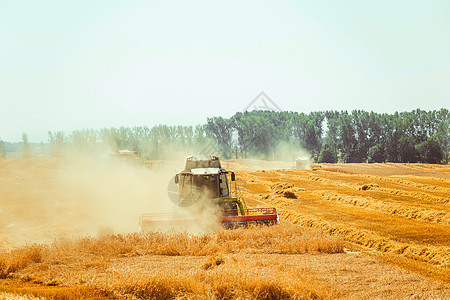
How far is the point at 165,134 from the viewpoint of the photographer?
4392 inches

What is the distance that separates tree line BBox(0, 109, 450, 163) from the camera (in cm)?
8081

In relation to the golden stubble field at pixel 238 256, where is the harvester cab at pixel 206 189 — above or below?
above

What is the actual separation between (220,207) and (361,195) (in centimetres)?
1308

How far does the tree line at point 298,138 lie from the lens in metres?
80.8

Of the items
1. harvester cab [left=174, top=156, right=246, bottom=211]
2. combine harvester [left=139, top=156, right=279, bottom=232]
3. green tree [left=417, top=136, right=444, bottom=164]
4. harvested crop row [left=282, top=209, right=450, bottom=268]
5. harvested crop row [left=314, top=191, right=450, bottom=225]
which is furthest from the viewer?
green tree [left=417, top=136, right=444, bottom=164]

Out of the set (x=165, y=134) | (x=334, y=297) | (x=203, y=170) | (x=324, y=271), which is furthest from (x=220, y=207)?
(x=165, y=134)

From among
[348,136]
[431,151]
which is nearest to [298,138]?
[348,136]

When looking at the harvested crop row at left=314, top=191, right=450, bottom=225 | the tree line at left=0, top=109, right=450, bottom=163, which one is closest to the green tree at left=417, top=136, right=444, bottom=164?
the tree line at left=0, top=109, right=450, bottom=163

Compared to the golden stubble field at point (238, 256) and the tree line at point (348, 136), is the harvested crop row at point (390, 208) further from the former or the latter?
the tree line at point (348, 136)

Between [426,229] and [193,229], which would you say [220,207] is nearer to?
[193,229]

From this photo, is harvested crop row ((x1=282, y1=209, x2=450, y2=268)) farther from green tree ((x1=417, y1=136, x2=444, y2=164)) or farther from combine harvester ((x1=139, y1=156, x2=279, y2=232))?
green tree ((x1=417, y1=136, x2=444, y2=164))

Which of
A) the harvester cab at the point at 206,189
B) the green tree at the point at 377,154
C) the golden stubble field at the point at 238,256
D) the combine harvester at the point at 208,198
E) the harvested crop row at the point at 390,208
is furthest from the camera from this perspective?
the green tree at the point at 377,154

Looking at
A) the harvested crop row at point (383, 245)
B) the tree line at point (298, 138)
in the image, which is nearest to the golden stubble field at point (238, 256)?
the harvested crop row at point (383, 245)

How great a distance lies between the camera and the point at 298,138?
326 feet
